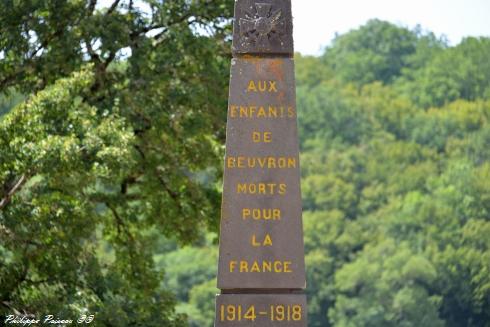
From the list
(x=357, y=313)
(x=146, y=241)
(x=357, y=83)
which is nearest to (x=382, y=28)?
(x=357, y=83)

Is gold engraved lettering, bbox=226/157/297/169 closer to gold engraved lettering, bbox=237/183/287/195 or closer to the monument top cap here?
gold engraved lettering, bbox=237/183/287/195

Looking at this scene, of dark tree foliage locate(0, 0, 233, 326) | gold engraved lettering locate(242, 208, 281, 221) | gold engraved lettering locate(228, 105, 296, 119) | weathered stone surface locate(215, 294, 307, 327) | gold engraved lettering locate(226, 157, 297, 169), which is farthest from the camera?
dark tree foliage locate(0, 0, 233, 326)

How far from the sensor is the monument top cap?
15.0 meters

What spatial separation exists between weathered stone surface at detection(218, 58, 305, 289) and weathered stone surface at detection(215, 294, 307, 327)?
110mm

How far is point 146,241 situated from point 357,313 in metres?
68.5

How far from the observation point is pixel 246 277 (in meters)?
14.4

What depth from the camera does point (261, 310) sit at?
1438 cm

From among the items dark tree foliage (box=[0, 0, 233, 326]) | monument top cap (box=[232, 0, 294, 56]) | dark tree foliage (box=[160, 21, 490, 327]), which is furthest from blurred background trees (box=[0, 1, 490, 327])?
dark tree foliage (box=[160, 21, 490, 327])

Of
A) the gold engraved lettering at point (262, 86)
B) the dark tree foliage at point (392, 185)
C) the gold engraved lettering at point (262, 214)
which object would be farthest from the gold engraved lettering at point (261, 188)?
the dark tree foliage at point (392, 185)

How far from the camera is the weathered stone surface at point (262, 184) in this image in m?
14.4

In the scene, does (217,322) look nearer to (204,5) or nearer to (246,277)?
(246,277)

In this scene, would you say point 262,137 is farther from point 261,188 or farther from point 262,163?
point 261,188

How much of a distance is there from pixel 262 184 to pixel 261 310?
1252 mm

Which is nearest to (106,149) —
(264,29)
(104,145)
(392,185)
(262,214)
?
(104,145)
